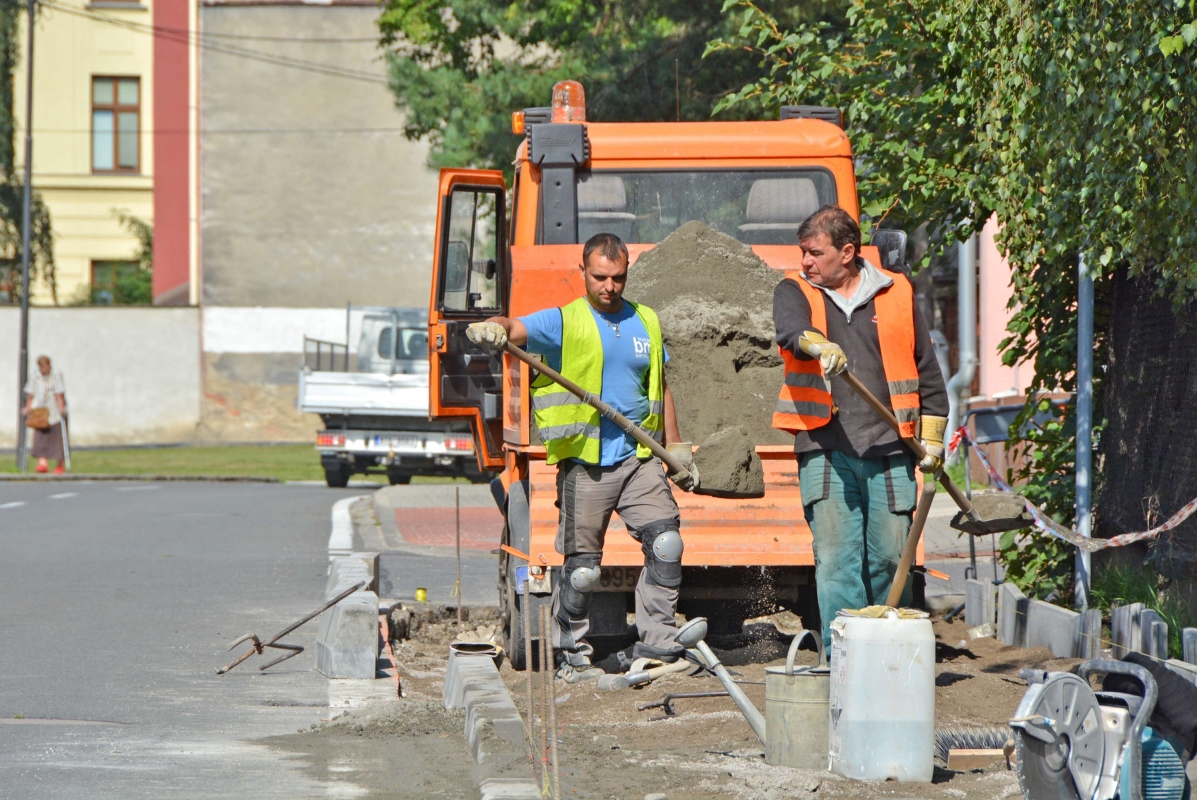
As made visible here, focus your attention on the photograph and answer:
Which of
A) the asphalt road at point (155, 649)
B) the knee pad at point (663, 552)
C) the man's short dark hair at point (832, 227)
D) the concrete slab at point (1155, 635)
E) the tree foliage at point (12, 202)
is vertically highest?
the tree foliage at point (12, 202)

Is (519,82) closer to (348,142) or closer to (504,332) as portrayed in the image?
(504,332)

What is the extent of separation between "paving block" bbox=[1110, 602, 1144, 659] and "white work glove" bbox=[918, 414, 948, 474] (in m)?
1.34

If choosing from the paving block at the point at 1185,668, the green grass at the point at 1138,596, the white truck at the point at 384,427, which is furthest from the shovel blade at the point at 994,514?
the white truck at the point at 384,427

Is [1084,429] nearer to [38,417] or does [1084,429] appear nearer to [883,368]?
[883,368]

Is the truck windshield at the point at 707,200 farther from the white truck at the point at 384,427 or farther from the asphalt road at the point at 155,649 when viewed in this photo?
the white truck at the point at 384,427

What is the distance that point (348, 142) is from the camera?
39.6 metres

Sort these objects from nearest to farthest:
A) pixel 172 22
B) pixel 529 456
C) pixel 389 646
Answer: pixel 529 456
pixel 389 646
pixel 172 22

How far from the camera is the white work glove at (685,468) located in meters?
6.63

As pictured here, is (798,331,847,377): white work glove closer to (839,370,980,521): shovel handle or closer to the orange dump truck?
(839,370,980,521): shovel handle

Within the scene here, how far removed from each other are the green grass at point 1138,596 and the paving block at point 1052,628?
0.73ft

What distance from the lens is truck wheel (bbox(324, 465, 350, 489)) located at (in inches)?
874

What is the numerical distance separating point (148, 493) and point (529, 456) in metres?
14.3

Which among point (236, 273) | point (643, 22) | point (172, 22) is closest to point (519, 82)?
point (643, 22)

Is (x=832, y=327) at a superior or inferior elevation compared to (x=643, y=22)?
inferior
